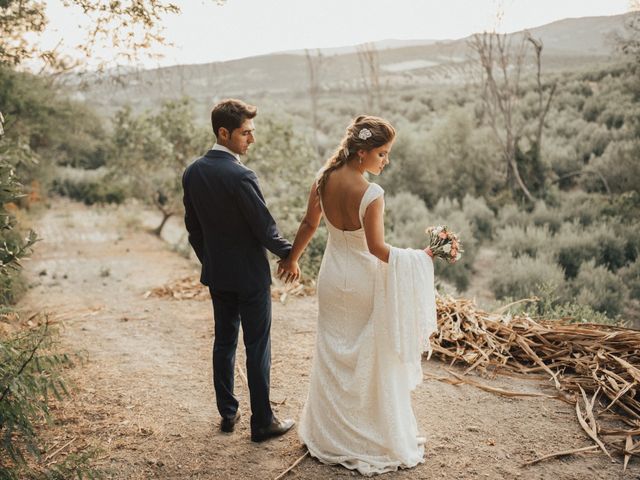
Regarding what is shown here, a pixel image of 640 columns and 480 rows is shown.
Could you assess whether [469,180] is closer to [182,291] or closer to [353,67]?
[182,291]

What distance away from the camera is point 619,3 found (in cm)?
1592

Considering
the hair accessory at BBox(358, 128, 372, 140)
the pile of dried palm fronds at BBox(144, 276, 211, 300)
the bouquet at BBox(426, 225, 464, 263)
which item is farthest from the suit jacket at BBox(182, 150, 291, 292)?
the pile of dried palm fronds at BBox(144, 276, 211, 300)

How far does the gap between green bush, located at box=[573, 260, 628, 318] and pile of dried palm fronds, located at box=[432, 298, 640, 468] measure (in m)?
3.72

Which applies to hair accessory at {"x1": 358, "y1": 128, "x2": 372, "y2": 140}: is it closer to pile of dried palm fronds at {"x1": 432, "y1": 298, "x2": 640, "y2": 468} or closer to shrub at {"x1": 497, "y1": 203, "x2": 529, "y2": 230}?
pile of dried palm fronds at {"x1": 432, "y1": 298, "x2": 640, "y2": 468}

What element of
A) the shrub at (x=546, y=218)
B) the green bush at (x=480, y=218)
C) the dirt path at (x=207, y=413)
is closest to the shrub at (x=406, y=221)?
the green bush at (x=480, y=218)

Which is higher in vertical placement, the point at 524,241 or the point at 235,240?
the point at 235,240

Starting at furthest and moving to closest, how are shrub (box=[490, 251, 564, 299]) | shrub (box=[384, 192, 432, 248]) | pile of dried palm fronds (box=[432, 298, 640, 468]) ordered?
shrub (box=[384, 192, 432, 248]) < shrub (box=[490, 251, 564, 299]) < pile of dried palm fronds (box=[432, 298, 640, 468])

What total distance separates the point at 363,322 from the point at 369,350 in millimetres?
187

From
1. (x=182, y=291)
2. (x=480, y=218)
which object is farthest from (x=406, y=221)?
(x=182, y=291)

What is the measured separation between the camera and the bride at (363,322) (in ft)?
11.4

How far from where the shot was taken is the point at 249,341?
12.6ft

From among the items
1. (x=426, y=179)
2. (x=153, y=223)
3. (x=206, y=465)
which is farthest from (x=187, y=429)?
(x=426, y=179)

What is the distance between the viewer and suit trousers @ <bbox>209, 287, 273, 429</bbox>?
3.79m

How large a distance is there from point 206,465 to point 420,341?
1664mm
